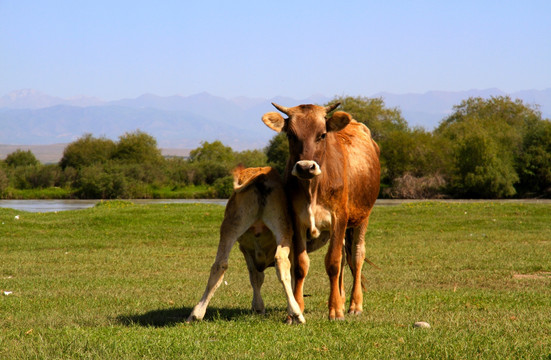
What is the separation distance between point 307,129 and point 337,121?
0.61 meters

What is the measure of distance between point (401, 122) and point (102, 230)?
60.3 metres

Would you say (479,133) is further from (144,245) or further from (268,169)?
(268,169)

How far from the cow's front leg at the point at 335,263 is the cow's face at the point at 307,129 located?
880 mm

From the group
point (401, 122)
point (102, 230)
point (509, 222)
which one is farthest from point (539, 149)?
point (102, 230)

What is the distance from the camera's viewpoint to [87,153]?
7325cm

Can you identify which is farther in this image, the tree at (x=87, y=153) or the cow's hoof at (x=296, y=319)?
the tree at (x=87, y=153)

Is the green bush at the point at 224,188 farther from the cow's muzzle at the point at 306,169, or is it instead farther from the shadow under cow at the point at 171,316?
the cow's muzzle at the point at 306,169

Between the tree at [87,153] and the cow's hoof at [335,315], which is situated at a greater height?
the tree at [87,153]

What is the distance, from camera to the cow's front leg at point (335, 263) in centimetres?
819

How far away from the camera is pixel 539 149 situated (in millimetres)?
57594

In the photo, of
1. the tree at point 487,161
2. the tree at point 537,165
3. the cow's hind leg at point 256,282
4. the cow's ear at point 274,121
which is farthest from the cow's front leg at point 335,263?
the tree at point 537,165

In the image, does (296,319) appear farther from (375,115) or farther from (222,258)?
(375,115)

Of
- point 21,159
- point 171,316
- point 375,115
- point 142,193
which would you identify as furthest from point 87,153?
point 171,316

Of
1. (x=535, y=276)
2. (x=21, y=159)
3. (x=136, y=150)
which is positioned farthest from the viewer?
(x=21, y=159)
